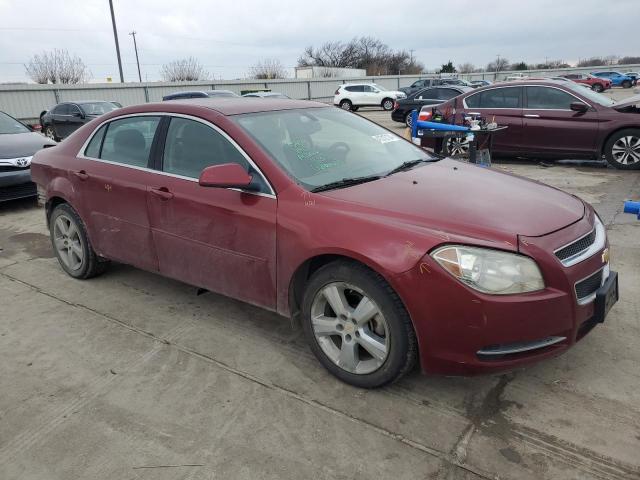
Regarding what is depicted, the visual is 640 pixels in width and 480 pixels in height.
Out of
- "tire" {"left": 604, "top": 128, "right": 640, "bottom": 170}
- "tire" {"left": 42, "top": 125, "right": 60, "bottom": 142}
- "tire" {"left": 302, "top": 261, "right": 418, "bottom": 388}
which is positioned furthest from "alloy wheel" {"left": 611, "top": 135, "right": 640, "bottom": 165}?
"tire" {"left": 42, "top": 125, "right": 60, "bottom": 142}

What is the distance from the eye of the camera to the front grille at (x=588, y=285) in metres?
2.54

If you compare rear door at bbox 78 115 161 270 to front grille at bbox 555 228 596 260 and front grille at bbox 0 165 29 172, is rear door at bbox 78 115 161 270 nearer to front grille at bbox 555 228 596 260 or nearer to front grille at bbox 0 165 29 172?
front grille at bbox 555 228 596 260

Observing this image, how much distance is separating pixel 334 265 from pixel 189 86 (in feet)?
102

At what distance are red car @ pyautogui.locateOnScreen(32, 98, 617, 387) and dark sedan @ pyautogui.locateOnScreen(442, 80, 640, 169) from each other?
6.32 m

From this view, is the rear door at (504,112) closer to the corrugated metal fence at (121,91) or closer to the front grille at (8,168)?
the front grille at (8,168)

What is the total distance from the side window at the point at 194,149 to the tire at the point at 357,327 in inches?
37.0

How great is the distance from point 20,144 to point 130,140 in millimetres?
4973

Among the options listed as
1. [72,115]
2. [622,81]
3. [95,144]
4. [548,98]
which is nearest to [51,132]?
→ [72,115]

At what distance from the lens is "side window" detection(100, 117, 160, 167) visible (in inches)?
148

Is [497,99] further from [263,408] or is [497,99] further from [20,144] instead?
[263,408]

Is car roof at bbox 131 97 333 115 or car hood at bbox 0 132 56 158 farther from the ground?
car roof at bbox 131 97 333 115

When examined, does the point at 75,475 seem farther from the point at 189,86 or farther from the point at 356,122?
the point at 189,86

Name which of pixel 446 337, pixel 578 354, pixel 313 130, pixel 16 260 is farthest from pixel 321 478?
pixel 16 260

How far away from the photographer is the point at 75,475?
2330mm
